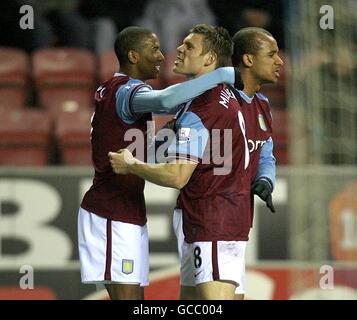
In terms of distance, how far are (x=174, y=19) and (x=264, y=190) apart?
11.0ft

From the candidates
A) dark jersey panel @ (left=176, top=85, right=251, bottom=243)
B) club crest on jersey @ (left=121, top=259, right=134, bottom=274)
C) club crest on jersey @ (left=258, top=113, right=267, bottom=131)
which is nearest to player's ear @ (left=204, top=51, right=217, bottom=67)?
dark jersey panel @ (left=176, top=85, right=251, bottom=243)

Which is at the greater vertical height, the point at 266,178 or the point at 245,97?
the point at 245,97

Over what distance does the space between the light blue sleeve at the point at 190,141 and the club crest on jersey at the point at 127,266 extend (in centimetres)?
61

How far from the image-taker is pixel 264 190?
4535 millimetres

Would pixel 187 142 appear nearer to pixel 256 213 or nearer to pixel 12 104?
pixel 256 213

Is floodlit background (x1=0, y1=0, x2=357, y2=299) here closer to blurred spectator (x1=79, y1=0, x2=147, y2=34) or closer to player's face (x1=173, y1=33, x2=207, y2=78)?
blurred spectator (x1=79, y1=0, x2=147, y2=34)

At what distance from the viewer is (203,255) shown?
14.0ft

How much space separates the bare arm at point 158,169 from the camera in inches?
163

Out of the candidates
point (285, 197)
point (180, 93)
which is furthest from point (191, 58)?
point (285, 197)

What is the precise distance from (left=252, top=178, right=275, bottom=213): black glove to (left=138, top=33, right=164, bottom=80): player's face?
2.04 feet

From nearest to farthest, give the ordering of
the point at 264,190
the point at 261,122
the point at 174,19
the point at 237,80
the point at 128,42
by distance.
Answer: the point at 237,80
the point at 264,190
the point at 128,42
the point at 261,122
the point at 174,19

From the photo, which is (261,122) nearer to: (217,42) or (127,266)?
(217,42)

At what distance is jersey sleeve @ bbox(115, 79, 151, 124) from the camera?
176 inches
